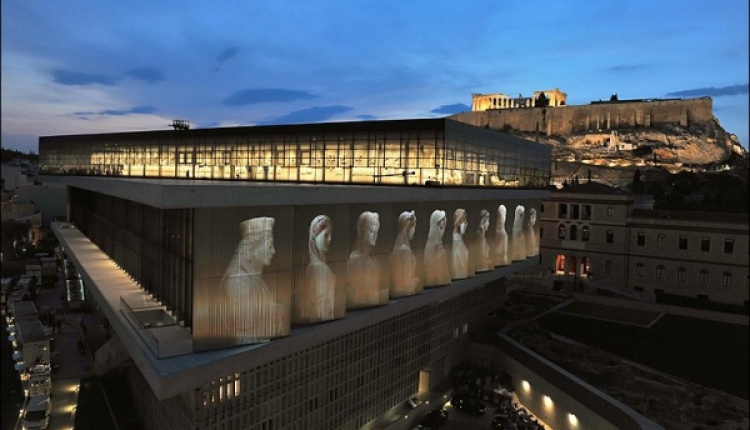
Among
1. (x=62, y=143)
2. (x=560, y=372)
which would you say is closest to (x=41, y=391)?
(x=560, y=372)

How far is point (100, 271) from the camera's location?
20.5m

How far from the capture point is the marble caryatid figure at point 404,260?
19.4 metres

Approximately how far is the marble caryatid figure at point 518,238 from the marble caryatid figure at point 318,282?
1516 cm

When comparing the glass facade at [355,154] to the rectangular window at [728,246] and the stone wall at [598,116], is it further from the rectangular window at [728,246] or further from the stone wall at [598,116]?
the stone wall at [598,116]

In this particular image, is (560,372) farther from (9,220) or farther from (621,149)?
(621,149)

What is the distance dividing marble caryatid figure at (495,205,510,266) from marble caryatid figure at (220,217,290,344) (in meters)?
15.7

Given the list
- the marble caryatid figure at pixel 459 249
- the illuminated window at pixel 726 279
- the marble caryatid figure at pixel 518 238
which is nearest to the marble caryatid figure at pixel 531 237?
the marble caryatid figure at pixel 518 238

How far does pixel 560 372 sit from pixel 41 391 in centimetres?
2006

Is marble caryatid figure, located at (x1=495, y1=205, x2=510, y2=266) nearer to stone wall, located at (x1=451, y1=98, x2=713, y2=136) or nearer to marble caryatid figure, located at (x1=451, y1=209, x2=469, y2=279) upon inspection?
marble caryatid figure, located at (x1=451, y1=209, x2=469, y2=279)

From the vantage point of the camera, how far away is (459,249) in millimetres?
23125

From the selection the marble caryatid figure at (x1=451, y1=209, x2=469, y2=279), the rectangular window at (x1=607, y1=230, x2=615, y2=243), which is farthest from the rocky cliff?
the marble caryatid figure at (x1=451, y1=209, x2=469, y2=279)

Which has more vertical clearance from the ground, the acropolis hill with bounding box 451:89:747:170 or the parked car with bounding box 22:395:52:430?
the acropolis hill with bounding box 451:89:747:170

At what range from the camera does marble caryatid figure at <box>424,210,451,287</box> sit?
21.2 meters

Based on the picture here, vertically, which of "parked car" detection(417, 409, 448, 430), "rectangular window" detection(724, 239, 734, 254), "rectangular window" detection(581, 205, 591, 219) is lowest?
"parked car" detection(417, 409, 448, 430)
